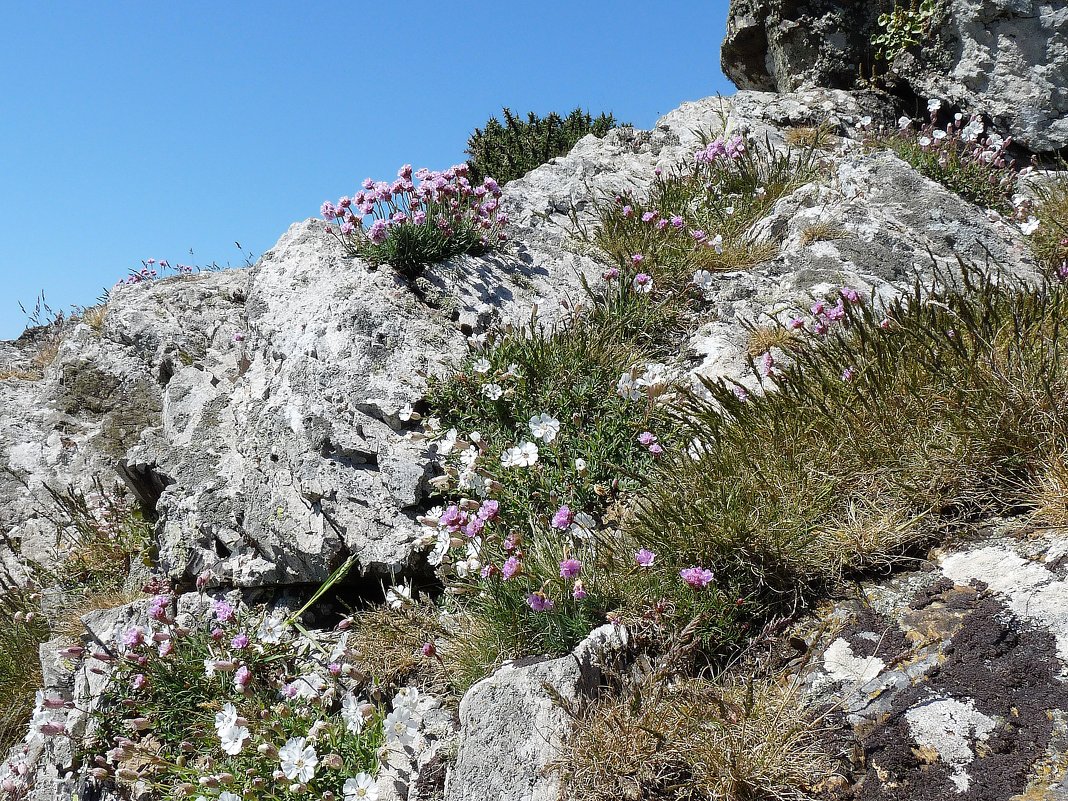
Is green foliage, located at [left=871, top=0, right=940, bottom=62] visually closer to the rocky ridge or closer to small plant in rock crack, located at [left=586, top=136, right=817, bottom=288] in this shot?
the rocky ridge

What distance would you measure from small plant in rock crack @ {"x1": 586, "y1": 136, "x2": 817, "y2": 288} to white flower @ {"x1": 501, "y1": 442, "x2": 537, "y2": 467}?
2488mm

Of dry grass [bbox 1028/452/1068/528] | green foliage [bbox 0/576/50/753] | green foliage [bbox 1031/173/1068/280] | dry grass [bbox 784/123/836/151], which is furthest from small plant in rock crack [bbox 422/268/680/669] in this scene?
green foliage [bbox 0/576/50/753]

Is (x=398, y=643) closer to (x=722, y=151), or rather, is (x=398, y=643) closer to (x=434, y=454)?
(x=434, y=454)

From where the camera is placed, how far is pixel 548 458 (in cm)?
440

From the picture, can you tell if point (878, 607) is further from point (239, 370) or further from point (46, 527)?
point (46, 527)

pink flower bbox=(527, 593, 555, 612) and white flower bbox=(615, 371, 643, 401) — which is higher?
white flower bbox=(615, 371, 643, 401)

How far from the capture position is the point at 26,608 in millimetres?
6074

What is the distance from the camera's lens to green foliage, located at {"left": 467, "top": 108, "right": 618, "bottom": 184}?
1294cm

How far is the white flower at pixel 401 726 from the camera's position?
3.35 metres

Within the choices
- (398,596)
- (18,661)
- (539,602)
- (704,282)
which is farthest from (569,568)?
(18,661)

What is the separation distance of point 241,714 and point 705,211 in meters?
5.82

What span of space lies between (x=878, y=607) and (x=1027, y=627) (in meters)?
0.55

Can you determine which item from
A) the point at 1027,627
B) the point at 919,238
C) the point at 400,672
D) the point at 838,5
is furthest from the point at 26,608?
the point at 838,5

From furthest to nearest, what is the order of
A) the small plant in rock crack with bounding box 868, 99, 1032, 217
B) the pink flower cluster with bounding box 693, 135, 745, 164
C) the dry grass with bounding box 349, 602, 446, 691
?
the pink flower cluster with bounding box 693, 135, 745, 164 → the small plant in rock crack with bounding box 868, 99, 1032, 217 → the dry grass with bounding box 349, 602, 446, 691
